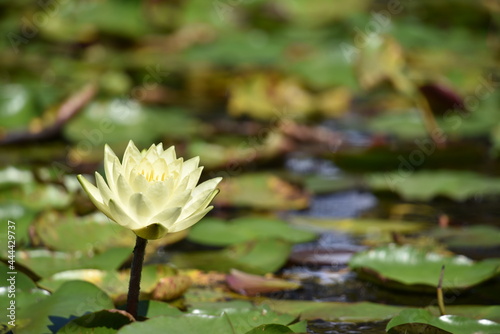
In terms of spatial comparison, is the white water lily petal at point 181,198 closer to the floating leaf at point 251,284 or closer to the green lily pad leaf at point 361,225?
the floating leaf at point 251,284

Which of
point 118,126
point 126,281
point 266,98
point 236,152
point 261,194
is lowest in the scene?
point 126,281

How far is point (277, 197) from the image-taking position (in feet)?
6.45

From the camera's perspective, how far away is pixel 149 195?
0.94 m

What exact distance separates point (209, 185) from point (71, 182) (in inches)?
33.9

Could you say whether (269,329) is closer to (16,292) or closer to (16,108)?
(16,292)

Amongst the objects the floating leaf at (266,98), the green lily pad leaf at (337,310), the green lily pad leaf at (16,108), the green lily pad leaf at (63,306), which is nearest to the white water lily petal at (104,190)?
the green lily pad leaf at (63,306)

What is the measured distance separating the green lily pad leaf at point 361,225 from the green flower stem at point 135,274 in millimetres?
805

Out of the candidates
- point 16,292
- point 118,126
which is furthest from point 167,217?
point 118,126

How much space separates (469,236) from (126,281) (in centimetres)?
79

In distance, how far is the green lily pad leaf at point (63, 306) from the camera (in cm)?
108

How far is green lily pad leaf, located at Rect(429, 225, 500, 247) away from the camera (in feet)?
5.27

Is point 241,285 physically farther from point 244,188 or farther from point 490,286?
point 244,188

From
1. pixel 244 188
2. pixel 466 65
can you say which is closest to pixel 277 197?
pixel 244 188

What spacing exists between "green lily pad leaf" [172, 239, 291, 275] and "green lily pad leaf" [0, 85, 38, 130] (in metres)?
1.25
